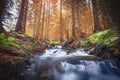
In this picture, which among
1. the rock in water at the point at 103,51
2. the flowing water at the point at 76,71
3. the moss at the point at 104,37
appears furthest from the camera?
the moss at the point at 104,37

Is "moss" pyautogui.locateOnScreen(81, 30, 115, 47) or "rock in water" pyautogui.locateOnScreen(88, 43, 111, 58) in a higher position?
"moss" pyautogui.locateOnScreen(81, 30, 115, 47)

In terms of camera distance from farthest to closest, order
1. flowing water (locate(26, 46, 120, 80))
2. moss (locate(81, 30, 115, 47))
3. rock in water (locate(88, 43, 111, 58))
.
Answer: moss (locate(81, 30, 115, 47)) < rock in water (locate(88, 43, 111, 58)) < flowing water (locate(26, 46, 120, 80))

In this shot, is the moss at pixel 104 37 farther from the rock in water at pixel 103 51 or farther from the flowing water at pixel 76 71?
the flowing water at pixel 76 71

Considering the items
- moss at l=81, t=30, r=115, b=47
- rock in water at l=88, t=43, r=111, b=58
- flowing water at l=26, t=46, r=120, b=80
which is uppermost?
moss at l=81, t=30, r=115, b=47

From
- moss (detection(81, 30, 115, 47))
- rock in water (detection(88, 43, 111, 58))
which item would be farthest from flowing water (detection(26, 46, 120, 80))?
moss (detection(81, 30, 115, 47))

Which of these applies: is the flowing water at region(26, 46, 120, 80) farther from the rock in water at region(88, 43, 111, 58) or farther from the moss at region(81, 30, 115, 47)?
the moss at region(81, 30, 115, 47)

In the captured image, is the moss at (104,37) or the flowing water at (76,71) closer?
the flowing water at (76,71)

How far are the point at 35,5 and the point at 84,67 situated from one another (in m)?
22.4

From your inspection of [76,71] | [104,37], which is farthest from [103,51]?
[104,37]

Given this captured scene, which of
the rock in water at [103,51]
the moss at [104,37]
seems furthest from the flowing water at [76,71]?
the moss at [104,37]

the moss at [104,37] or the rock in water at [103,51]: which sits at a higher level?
the moss at [104,37]

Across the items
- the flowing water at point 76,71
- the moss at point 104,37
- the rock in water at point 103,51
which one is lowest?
the flowing water at point 76,71

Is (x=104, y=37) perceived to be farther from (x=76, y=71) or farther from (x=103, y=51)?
(x=76, y=71)

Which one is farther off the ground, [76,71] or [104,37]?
[104,37]
